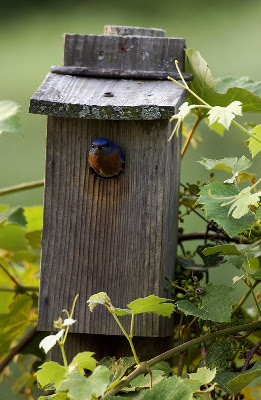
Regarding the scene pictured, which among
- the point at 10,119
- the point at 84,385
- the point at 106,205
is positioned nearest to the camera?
the point at 84,385

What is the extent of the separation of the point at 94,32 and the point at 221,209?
6.48m

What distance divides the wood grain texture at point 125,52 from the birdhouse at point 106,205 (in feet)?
0.10

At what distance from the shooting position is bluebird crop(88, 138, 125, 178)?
2.10 metres

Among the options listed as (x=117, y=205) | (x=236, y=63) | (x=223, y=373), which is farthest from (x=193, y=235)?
(x=236, y=63)

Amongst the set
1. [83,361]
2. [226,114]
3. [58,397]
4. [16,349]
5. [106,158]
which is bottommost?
[16,349]

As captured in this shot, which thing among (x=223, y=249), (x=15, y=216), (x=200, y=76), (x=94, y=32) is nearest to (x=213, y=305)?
(x=223, y=249)

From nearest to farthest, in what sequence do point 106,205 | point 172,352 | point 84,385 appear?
point 84,385, point 172,352, point 106,205

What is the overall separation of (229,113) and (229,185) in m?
0.28

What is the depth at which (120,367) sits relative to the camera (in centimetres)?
193

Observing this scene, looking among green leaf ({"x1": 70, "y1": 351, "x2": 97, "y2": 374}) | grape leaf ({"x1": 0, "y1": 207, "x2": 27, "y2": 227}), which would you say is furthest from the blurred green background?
green leaf ({"x1": 70, "y1": 351, "x2": 97, "y2": 374})

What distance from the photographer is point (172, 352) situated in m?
1.91

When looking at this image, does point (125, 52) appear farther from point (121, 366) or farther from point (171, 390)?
point (171, 390)

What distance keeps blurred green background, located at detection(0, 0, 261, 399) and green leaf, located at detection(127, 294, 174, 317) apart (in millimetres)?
3058

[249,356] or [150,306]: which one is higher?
[150,306]
